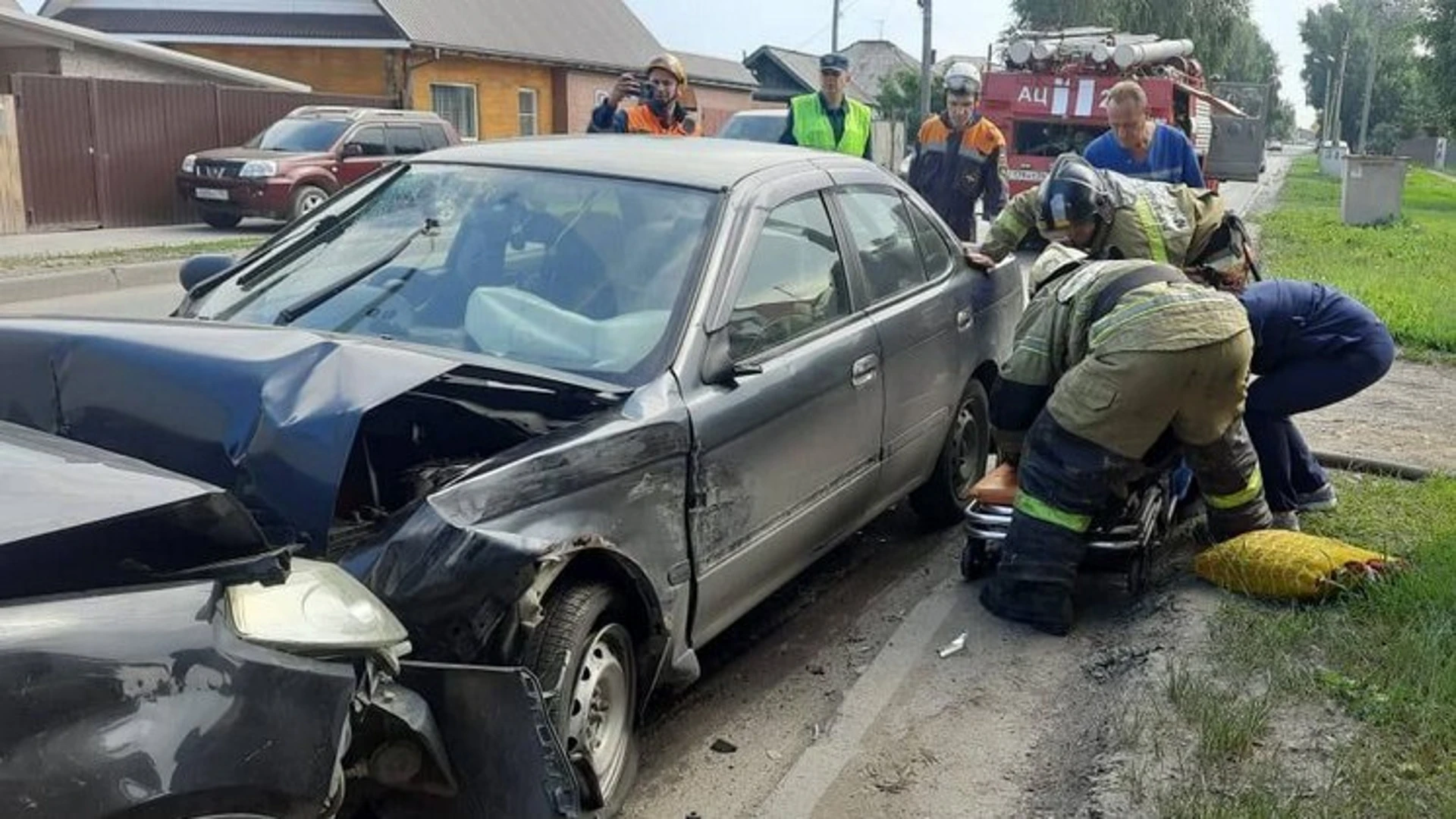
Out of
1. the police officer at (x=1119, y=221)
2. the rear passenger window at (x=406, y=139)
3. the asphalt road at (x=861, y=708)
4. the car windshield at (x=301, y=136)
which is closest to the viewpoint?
the asphalt road at (x=861, y=708)

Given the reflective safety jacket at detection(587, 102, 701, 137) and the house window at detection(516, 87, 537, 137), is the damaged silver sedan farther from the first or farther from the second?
the house window at detection(516, 87, 537, 137)

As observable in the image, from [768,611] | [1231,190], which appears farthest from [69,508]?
[1231,190]

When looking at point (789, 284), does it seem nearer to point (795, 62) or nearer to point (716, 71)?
point (716, 71)

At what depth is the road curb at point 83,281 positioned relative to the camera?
1134cm

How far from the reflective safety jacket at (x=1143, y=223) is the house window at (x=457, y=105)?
25.2 m

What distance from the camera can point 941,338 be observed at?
5211 millimetres

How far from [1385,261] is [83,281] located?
13.7m

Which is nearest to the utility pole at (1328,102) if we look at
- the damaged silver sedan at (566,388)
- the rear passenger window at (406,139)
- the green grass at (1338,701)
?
the rear passenger window at (406,139)

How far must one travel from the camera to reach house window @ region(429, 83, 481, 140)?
97.2 ft

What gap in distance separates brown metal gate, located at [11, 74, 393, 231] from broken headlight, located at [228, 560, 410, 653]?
55.2ft

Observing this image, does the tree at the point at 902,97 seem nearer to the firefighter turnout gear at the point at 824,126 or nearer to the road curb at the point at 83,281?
the road curb at the point at 83,281

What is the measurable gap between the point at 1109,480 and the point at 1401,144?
79.9 metres

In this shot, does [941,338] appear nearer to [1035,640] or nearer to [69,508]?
[1035,640]

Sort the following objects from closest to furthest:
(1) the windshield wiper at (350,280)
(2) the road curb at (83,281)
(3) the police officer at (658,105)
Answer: (1) the windshield wiper at (350,280)
(3) the police officer at (658,105)
(2) the road curb at (83,281)
